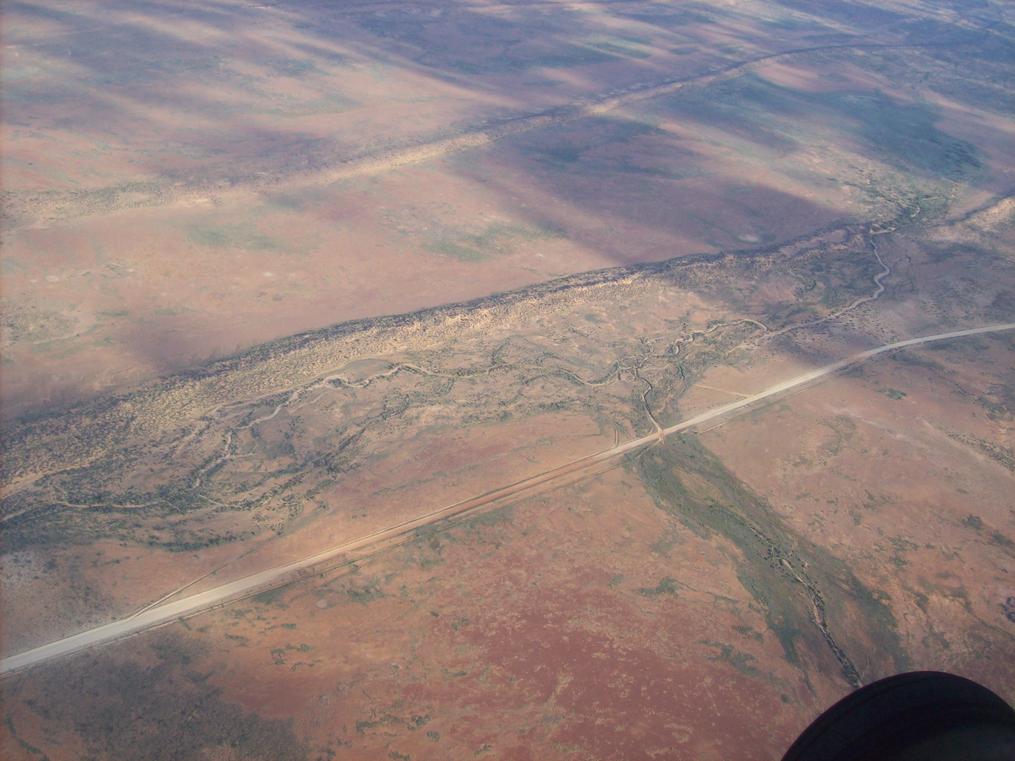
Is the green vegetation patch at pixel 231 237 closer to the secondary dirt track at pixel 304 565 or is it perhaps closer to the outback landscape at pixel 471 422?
the outback landscape at pixel 471 422

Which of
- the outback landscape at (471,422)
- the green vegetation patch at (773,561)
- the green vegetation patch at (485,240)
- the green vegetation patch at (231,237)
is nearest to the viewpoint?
the outback landscape at (471,422)

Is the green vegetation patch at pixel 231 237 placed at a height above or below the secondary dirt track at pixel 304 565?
above

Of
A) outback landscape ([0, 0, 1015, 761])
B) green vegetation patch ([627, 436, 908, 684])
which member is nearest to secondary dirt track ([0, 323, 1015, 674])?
outback landscape ([0, 0, 1015, 761])

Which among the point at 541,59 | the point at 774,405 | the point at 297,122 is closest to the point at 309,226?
the point at 297,122

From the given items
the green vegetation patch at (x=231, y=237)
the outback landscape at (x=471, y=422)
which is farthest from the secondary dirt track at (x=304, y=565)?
the green vegetation patch at (x=231, y=237)

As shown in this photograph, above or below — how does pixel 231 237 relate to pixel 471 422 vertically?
above

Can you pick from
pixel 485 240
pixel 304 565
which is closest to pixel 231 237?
pixel 485 240

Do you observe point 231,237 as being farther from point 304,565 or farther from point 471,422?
point 304,565
